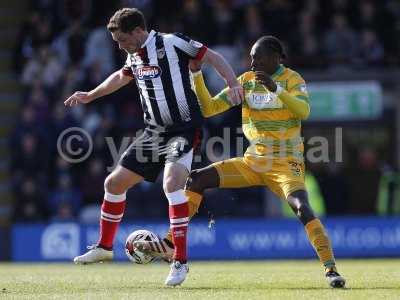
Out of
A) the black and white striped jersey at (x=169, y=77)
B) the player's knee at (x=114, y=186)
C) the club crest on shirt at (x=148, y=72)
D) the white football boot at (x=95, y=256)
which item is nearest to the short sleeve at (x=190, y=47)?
the black and white striped jersey at (x=169, y=77)

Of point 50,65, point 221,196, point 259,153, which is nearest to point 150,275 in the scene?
point 259,153

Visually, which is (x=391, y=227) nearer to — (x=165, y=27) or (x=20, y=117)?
(x=165, y=27)

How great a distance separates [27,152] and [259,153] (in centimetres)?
907

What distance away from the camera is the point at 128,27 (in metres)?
9.05

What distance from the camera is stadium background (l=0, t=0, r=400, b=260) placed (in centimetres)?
1703

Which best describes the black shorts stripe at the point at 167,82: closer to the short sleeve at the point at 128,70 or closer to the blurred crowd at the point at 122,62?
the short sleeve at the point at 128,70

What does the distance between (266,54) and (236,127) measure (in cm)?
818

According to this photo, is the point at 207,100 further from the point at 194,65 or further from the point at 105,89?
the point at 105,89

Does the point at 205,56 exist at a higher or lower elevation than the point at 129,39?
lower

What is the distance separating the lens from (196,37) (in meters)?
18.2

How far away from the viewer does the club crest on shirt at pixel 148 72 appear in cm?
919

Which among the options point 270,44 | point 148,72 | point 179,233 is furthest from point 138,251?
point 270,44

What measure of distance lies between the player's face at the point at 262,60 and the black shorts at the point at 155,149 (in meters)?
0.74

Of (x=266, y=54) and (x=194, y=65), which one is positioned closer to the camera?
(x=266, y=54)
